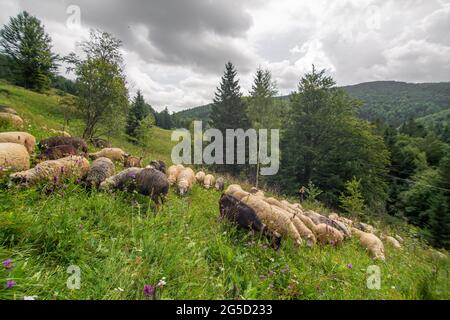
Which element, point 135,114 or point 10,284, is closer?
point 10,284

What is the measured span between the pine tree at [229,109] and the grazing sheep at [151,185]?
80.8ft

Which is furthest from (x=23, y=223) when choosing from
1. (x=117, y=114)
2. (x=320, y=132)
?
(x=320, y=132)

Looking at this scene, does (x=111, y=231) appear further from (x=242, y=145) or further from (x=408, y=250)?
(x=242, y=145)

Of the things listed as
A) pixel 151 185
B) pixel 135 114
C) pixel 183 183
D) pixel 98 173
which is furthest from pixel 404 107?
pixel 98 173

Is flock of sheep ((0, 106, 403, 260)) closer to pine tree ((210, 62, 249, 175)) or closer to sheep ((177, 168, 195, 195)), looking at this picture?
sheep ((177, 168, 195, 195))

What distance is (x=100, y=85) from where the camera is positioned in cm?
1160

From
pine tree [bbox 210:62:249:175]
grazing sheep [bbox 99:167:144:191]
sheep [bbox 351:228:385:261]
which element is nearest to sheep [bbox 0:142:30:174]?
grazing sheep [bbox 99:167:144:191]

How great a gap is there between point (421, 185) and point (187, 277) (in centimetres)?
3571

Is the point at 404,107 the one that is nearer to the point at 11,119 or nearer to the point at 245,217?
the point at 245,217

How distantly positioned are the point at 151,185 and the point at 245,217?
2.13m

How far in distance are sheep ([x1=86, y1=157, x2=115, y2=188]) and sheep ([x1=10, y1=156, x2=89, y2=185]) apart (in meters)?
0.18

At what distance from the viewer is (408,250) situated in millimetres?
6379

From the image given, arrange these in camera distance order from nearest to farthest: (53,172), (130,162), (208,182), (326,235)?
(53,172)
(326,235)
(130,162)
(208,182)

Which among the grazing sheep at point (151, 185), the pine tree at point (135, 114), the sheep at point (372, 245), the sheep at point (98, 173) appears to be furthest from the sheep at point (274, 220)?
the pine tree at point (135, 114)
